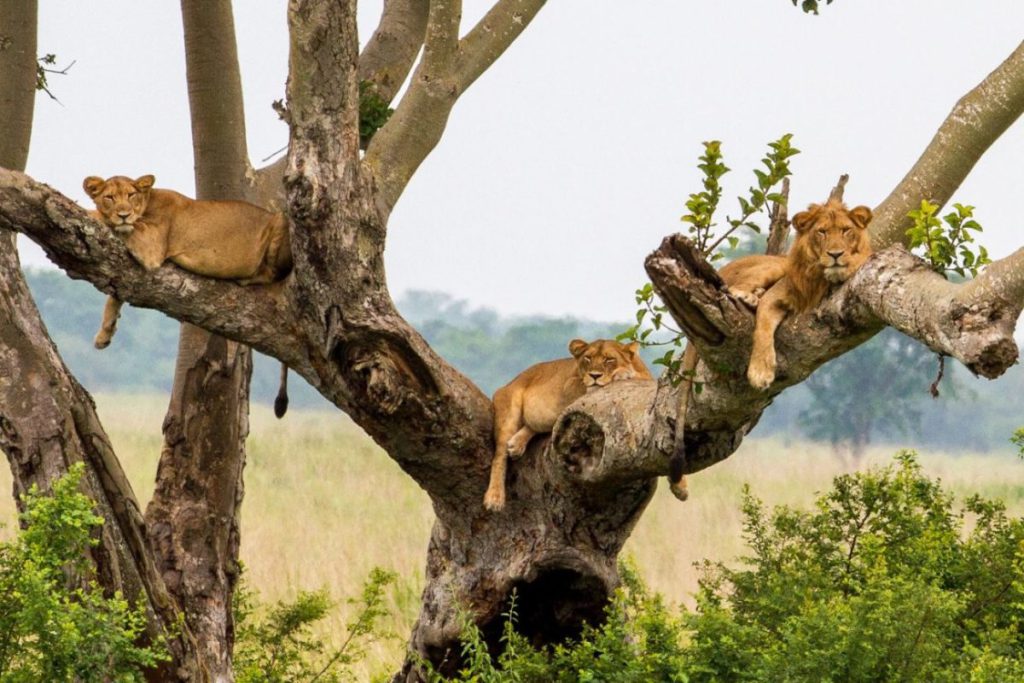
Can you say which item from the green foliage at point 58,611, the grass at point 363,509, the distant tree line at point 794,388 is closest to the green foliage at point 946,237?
the green foliage at point 58,611

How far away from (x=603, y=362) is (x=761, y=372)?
181 cm

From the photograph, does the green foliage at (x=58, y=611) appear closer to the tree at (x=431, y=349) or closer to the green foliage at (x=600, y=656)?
the tree at (x=431, y=349)

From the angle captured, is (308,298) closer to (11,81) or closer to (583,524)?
(583,524)

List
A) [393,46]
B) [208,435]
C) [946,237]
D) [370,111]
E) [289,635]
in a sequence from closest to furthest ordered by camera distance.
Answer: [946,237], [208,435], [370,111], [393,46], [289,635]

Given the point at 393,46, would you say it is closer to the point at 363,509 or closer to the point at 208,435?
the point at 208,435

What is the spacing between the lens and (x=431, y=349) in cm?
791

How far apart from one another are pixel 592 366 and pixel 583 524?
0.72 m

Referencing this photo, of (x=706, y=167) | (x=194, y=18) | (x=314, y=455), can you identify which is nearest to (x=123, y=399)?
(x=314, y=455)

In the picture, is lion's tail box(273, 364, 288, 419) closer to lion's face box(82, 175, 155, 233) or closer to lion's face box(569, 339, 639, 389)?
lion's face box(82, 175, 155, 233)

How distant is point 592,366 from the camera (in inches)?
317

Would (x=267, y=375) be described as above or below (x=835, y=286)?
above

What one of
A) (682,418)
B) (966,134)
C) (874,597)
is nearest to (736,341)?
(682,418)

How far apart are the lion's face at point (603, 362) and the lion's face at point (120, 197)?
2.02 m

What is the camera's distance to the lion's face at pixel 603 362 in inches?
316
